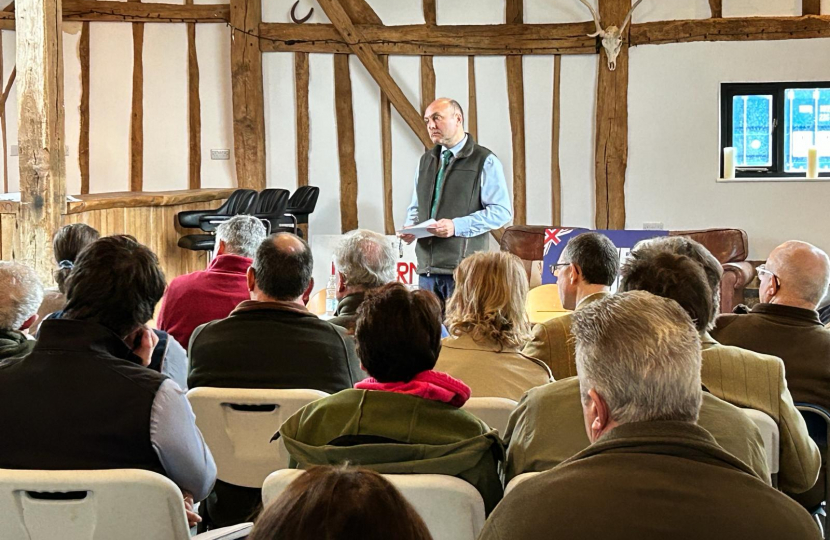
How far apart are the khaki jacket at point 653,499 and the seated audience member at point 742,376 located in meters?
1.07

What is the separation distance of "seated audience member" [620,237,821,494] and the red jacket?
179cm

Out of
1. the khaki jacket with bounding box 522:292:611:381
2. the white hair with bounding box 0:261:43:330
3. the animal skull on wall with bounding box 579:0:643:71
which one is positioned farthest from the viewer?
the animal skull on wall with bounding box 579:0:643:71

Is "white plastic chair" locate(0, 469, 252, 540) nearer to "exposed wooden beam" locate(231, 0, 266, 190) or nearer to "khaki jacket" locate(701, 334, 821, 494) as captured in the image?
"khaki jacket" locate(701, 334, 821, 494)

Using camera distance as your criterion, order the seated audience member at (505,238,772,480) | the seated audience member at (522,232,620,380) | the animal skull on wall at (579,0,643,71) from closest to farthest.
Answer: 1. the seated audience member at (505,238,772,480)
2. the seated audience member at (522,232,620,380)
3. the animal skull on wall at (579,0,643,71)

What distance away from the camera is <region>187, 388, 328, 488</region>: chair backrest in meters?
2.46

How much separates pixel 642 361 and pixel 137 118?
365 inches

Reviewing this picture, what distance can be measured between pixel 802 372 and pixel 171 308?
7.47ft

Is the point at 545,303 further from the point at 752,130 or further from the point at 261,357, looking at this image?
the point at 752,130

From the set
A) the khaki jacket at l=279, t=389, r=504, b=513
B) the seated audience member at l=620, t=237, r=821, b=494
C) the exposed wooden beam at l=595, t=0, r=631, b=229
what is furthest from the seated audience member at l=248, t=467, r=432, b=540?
the exposed wooden beam at l=595, t=0, r=631, b=229

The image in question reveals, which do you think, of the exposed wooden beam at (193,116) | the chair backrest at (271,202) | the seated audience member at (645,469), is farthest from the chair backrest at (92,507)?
the exposed wooden beam at (193,116)

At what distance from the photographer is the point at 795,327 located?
2.93 metres

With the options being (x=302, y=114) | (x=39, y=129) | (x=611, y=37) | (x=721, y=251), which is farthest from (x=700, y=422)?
(x=302, y=114)

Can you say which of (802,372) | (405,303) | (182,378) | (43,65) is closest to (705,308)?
(802,372)

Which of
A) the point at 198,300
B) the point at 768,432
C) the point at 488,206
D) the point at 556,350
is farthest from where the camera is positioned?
the point at 488,206
